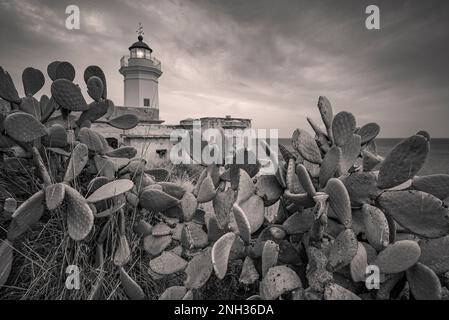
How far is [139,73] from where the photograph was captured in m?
17.4

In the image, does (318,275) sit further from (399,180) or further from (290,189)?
(399,180)

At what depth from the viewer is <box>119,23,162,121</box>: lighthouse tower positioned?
17500 millimetres

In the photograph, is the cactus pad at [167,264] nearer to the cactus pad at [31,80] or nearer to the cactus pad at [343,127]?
the cactus pad at [343,127]

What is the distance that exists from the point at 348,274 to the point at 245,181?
1.80 feet

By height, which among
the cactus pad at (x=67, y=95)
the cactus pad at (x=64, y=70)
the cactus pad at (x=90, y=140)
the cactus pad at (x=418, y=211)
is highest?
the cactus pad at (x=64, y=70)

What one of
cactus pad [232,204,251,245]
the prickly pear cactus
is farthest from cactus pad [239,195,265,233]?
Result: cactus pad [232,204,251,245]

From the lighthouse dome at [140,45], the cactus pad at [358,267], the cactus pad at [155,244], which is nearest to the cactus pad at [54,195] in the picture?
the cactus pad at [155,244]

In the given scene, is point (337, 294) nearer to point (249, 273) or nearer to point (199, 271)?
point (249, 273)

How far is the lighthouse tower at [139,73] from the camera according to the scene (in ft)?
57.4

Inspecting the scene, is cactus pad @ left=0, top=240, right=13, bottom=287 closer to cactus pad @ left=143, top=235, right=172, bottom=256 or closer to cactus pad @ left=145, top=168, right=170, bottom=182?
cactus pad @ left=143, top=235, right=172, bottom=256

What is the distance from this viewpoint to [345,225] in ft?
3.20

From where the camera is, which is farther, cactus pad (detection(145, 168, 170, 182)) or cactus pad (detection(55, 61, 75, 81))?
cactus pad (detection(145, 168, 170, 182))

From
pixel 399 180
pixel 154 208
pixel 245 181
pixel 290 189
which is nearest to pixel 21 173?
pixel 154 208

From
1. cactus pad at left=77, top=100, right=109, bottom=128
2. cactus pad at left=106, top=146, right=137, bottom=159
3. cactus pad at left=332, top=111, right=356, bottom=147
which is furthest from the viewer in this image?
cactus pad at left=77, top=100, right=109, bottom=128
